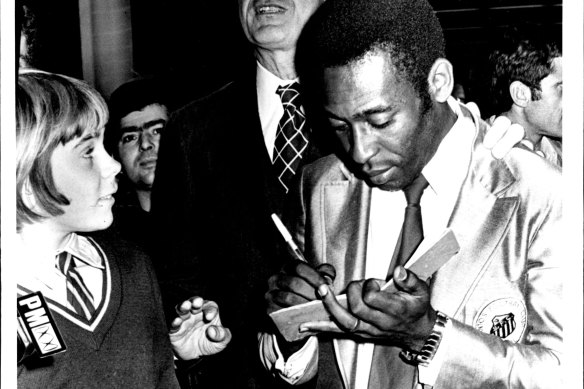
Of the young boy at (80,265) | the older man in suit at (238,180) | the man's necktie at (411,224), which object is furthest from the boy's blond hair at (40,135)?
the man's necktie at (411,224)

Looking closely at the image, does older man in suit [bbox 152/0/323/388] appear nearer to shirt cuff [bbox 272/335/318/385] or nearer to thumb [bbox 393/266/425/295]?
shirt cuff [bbox 272/335/318/385]

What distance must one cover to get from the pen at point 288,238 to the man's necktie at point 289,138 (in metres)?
0.09

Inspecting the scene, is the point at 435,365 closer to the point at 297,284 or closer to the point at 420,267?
the point at 420,267

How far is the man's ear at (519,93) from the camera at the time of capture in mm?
1841

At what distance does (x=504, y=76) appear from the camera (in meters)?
1.84

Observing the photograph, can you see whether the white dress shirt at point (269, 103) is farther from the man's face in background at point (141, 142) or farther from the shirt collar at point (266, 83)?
the man's face in background at point (141, 142)

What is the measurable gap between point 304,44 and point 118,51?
418 mm

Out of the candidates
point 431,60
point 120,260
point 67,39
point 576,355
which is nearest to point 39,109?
point 67,39

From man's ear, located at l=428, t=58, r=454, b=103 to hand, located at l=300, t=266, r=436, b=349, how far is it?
0.37 metres

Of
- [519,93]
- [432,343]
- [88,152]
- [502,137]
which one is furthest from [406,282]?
[88,152]

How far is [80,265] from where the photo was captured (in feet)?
6.10

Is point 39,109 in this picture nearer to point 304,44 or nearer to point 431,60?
point 304,44

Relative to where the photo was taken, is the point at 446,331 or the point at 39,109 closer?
the point at 446,331

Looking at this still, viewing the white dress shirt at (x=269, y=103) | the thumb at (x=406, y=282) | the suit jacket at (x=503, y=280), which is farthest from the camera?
the white dress shirt at (x=269, y=103)
